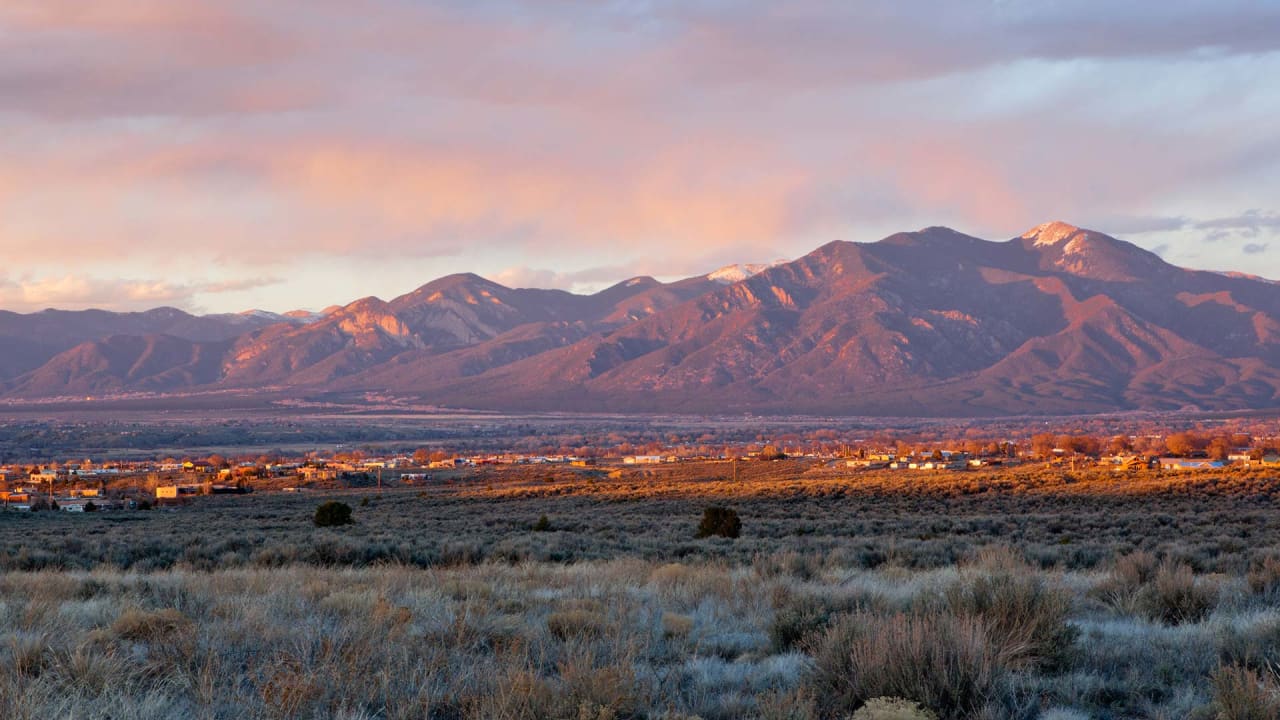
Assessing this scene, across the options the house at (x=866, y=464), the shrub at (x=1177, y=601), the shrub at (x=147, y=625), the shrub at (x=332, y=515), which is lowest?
the house at (x=866, y=464)

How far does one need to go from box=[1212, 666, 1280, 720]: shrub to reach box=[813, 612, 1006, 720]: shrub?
3.93 feet

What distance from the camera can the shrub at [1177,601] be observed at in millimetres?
9828

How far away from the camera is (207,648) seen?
735 cm

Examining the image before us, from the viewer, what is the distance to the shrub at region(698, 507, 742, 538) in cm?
2534

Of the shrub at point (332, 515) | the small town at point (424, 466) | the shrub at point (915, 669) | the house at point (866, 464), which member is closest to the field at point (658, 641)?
the shrub at point (915, 669)

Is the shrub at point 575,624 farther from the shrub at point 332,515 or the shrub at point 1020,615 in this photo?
the shrub at point 332,515

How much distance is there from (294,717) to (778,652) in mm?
3830

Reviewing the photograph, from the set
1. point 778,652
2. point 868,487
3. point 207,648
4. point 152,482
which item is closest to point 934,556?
point 778,652

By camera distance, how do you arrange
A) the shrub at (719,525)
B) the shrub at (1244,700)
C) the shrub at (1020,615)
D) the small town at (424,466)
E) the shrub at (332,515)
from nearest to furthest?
the shrub at (1244,700) < the shrub at (1020,615) < the shrub at (719,525) < the shrub at (332,515) < the small town at (424,466)

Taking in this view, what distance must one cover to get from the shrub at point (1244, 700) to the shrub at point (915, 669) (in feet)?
3.93

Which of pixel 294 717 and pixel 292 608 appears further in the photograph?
pixel 292 608

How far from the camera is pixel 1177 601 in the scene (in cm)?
1004

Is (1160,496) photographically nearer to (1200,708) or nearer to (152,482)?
(1200,708)

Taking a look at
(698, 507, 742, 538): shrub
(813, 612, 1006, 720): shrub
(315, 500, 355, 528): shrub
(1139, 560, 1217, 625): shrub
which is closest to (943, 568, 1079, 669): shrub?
(813, 612, 1006, 720): shrub
